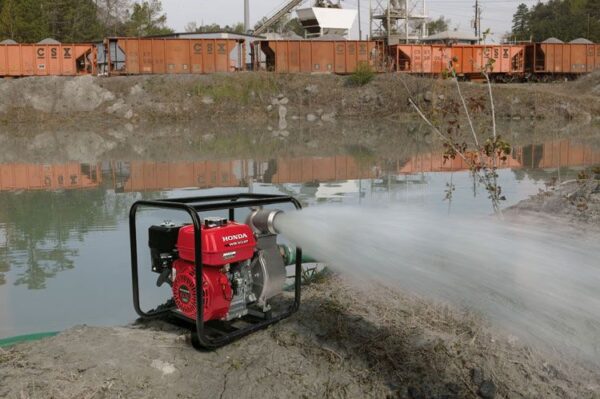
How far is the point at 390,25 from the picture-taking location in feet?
247

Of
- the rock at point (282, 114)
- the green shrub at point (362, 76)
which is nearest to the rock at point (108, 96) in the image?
the rock at point (282, 114)

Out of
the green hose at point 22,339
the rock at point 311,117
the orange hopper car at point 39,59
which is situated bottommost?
the green hose at point 22,339

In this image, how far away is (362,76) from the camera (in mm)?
40562

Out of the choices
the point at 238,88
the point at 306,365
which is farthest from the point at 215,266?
the point at 238,88

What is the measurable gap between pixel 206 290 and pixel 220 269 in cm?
16

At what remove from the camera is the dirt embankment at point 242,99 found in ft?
122

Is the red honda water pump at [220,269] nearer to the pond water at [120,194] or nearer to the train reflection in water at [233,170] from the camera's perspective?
the pond water at [120,194]

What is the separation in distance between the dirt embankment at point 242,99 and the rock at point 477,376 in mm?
31693

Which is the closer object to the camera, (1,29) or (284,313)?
(284,313)

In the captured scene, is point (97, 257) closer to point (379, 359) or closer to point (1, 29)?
point (379, 359)

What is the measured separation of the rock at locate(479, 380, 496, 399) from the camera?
363 cm

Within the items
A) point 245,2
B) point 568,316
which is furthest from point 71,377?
point 245,2

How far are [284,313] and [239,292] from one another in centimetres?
50

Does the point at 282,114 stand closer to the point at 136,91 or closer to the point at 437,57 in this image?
the point at 136,91
